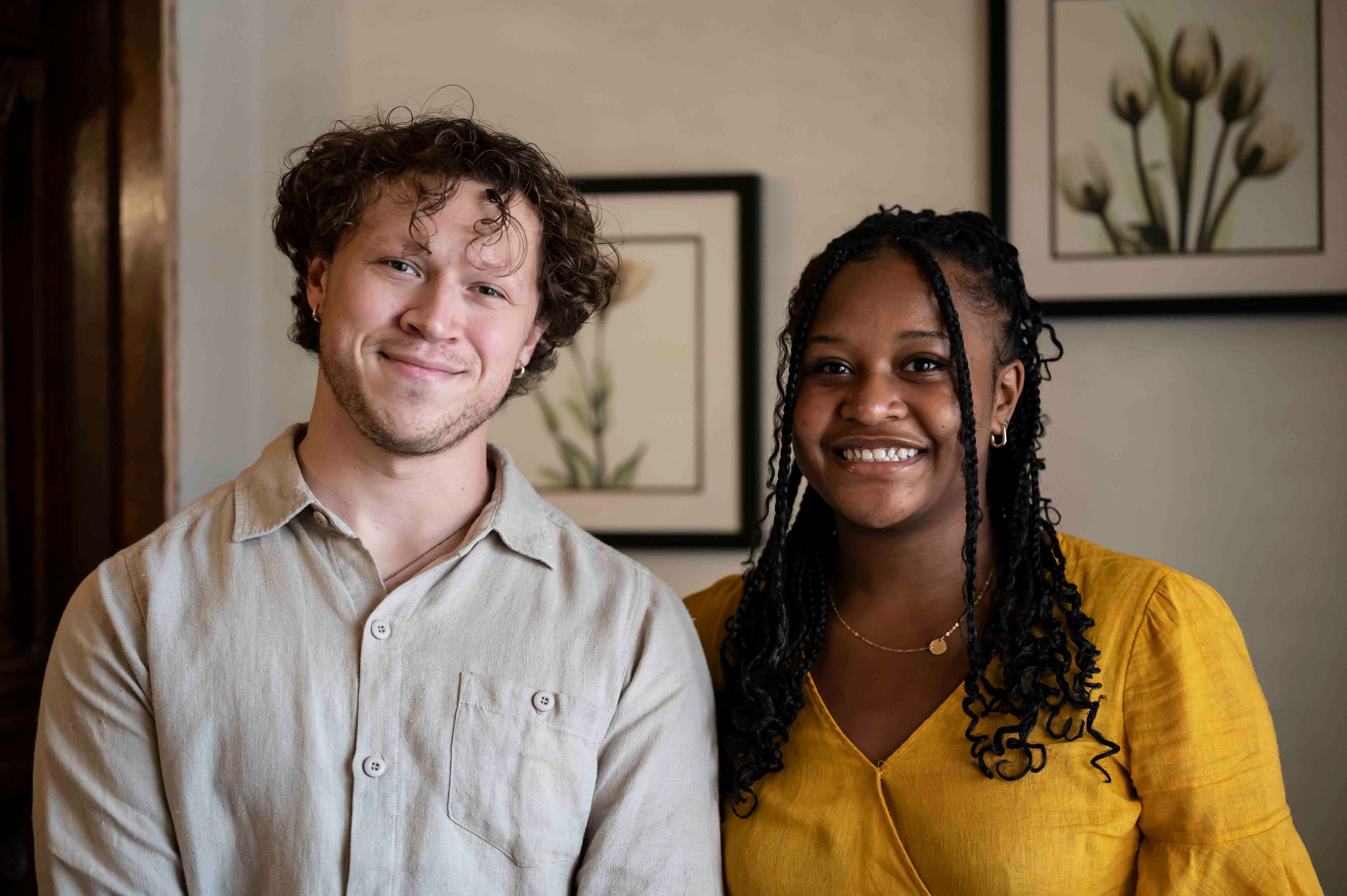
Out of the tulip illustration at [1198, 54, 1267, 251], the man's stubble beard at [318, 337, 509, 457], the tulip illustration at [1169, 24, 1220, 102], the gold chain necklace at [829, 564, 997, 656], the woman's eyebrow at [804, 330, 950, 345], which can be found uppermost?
the tulip illustration at [1169, 24, 1220, 102]

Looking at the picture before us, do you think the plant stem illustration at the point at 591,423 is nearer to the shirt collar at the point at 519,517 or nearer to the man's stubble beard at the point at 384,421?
the shirt collar at the point at 519,517

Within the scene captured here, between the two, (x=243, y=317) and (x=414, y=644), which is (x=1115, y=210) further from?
(x=243, y=317)

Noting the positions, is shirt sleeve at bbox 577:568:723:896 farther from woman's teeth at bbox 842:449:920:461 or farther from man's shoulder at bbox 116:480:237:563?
man's shoulder at bbox 116:480:237:563

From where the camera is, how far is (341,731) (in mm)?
1240

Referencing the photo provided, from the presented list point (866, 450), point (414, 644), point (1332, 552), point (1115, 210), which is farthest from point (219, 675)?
point (1332, 552)

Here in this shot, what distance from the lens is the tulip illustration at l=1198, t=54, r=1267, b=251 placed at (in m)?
2.00

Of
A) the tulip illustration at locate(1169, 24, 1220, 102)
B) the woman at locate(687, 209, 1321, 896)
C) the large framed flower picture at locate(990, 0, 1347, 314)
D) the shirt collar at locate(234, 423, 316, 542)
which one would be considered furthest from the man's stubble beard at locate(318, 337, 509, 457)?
the tulip illustration at locate(1169, 24, 1220, 102)

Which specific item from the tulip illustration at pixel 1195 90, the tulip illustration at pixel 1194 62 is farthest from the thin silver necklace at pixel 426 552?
the tulip illustration at pixel 1194 62

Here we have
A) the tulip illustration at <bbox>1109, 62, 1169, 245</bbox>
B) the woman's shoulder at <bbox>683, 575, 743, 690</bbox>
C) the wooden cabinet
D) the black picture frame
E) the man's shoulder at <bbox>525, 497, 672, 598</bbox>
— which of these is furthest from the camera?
the black picture frame

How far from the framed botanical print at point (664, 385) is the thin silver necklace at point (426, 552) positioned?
0.75 metres

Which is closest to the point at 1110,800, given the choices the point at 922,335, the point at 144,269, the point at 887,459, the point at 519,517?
the point at 887,459

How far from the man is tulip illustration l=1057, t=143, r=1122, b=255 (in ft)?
3.76

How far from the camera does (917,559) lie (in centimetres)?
145

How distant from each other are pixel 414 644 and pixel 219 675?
0.77ft
